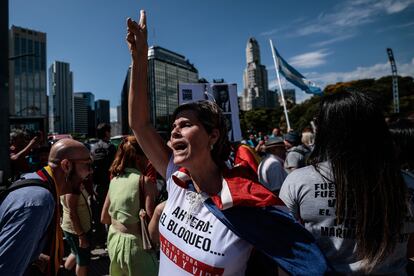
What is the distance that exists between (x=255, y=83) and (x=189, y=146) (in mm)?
152045

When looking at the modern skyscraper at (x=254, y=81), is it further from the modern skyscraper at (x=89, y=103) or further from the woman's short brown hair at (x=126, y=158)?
the woman's short brown hair at (x=126, y=158)

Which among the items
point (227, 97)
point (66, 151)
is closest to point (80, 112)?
point (227, 97)

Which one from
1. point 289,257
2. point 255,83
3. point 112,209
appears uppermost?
point 255,83

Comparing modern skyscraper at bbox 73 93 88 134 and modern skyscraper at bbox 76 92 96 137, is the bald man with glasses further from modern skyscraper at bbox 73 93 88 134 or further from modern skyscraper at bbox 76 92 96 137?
modern skyscraper at bbox 73 93 88 134

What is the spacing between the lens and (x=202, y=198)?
1.60 metres

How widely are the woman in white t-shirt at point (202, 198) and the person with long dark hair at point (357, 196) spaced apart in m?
0.27

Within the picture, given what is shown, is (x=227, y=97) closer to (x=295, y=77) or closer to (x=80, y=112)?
(x=295, y=77)

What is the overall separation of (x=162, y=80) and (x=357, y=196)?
312ft

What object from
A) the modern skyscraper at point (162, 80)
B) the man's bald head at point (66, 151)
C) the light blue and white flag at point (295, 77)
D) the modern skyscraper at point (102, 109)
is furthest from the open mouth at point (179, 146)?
the modern skyscraper at point (102, 109)

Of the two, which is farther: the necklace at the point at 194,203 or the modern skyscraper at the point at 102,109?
the modern skyscraper at the point at 102,109

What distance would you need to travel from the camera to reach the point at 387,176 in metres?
1.44

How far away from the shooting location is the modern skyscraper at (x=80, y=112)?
543 ft

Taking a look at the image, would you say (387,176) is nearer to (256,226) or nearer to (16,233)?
(256,226)

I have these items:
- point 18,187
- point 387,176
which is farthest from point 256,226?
point 18,187
